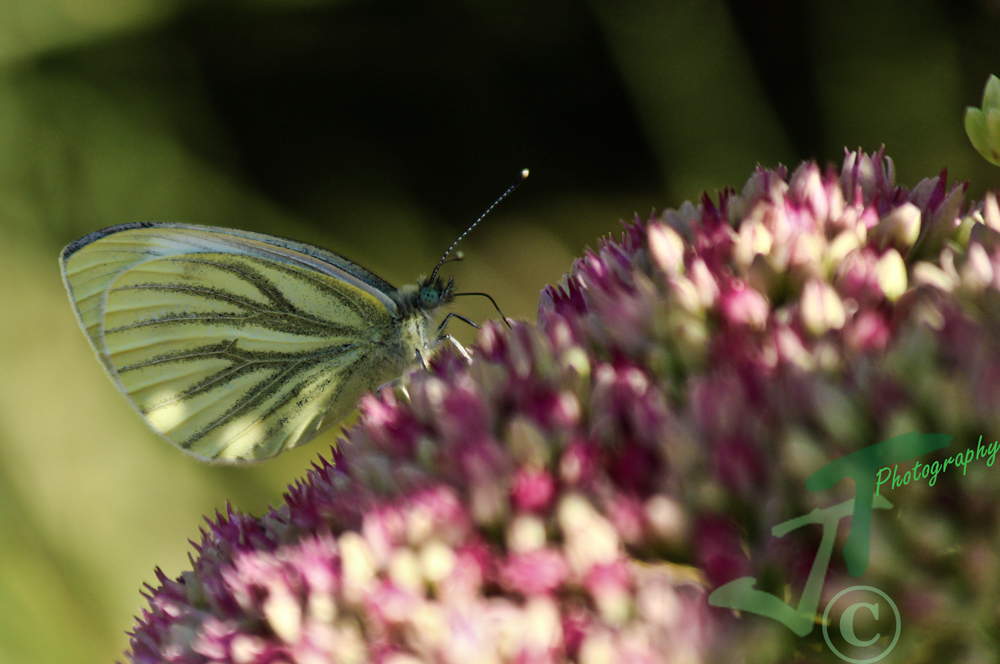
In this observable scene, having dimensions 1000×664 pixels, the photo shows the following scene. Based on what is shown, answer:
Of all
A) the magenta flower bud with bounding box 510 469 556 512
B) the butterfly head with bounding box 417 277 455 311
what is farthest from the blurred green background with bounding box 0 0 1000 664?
the magenta flower bud with bounding box 510 469 556 512

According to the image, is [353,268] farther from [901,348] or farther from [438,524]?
[901,348]

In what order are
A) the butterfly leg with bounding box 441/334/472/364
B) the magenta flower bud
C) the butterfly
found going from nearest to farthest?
the magenta flower bud
the butterfly leg with bounding box 441/334/472/364
the butterfly

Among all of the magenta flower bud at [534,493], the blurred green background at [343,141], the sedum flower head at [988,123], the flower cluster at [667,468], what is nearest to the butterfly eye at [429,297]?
the flower cluster at [667,468]

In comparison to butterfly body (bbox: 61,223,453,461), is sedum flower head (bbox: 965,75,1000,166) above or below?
above

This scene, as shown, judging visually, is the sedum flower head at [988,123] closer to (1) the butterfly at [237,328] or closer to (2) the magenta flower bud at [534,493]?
(2) the magenta flower bud at [534,493]

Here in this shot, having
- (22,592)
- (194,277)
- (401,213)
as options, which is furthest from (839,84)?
(22,592)
